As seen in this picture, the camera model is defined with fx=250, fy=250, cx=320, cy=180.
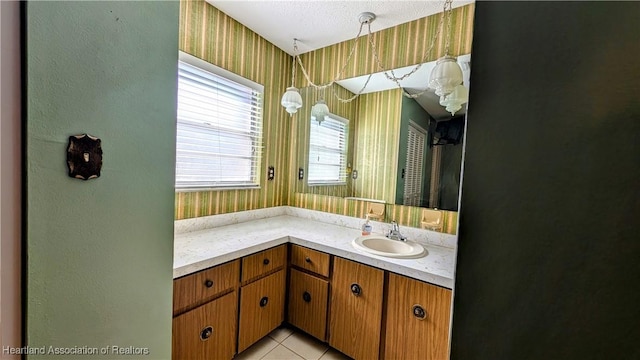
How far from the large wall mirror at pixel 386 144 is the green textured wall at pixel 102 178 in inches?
64.0

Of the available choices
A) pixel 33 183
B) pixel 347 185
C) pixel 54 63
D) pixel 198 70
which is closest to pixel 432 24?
pixel 347 185

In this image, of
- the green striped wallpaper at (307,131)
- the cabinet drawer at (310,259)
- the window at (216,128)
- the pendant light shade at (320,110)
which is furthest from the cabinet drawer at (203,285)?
the pendant light shade at (320,110)

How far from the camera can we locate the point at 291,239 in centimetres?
183

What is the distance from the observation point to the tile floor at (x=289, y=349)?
1.67 meters

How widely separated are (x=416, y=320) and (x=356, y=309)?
14.4 inches

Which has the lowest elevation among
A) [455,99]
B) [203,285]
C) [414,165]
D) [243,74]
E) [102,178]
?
[203,285]

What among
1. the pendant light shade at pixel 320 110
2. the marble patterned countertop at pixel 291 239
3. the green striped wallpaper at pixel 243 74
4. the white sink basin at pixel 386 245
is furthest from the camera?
the pendant light shade at pixel 320 110

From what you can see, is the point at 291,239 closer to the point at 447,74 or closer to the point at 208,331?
the point at 208,331

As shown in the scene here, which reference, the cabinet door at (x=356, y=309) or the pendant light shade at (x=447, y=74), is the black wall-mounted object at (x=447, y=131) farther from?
the cabinet door at (x=356, y=309)

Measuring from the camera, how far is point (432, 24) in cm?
179

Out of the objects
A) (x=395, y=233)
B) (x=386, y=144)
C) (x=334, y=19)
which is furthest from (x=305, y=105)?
(x=395, y=233)

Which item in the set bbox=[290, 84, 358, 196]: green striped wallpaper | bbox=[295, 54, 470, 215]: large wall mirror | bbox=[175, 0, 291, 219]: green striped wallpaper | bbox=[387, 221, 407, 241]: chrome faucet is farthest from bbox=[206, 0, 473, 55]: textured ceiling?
bbox=[387, 221, 407, 241]: chrome faucet

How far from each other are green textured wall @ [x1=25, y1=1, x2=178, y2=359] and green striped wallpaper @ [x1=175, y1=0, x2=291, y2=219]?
110 centimetres

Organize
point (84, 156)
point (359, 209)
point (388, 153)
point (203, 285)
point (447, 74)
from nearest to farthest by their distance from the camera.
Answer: point (84, 156)
point (203, 285)
point (447, 74)
point (388, 153)
point (359, 209)
